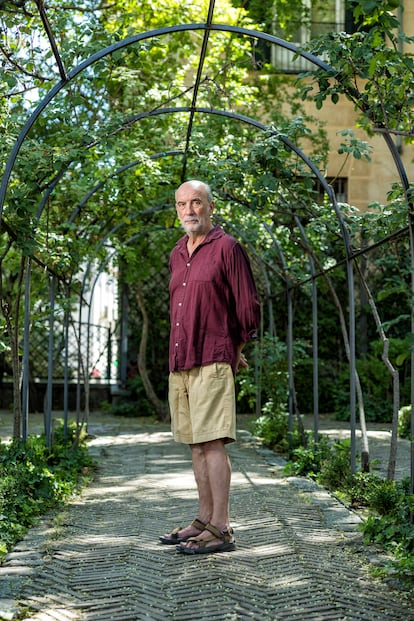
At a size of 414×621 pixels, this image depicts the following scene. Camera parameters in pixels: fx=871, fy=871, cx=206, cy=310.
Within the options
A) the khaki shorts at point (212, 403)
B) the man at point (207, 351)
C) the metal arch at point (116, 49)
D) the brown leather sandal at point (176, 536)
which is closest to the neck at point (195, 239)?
the man at point (207, 351)

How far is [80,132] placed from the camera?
18.9 ft

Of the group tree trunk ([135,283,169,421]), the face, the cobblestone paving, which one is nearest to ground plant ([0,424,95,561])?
the cobblestone paving

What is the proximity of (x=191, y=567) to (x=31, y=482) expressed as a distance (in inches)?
74.3

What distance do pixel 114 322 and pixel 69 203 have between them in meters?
6.87

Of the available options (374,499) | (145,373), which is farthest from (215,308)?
(145,373)

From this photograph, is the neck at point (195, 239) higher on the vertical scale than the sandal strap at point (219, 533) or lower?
higher

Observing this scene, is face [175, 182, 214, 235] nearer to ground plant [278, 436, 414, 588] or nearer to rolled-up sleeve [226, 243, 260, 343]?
rolled-up sleeve [226, 243, 260, 343]

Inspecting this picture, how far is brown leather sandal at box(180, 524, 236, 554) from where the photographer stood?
12.9ft

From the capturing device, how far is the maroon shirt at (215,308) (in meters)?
4.03

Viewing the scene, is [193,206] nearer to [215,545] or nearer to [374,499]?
[215,545]

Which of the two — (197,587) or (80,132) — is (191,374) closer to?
(197,587)

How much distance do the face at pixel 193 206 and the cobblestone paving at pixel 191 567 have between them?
1540 mm

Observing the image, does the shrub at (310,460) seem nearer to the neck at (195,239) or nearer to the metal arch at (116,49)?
the neck at (195,239)

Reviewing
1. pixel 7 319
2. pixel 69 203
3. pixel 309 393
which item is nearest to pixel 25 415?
pixel 7 319
